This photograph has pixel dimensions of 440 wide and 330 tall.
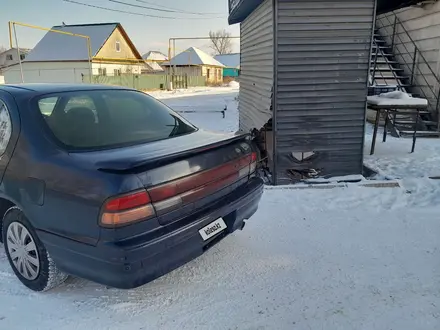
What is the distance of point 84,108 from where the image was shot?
3.04 metres

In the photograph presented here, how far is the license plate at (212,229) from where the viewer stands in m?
2.58

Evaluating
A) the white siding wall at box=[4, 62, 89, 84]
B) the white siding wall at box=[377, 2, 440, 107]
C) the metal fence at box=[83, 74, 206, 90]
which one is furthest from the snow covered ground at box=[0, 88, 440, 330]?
the white siding wall at box=[4, 62, 89, 84]

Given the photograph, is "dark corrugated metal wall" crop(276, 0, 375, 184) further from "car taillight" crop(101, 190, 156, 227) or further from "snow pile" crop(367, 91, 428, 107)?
"car taillight" crop(101, 190, 156, 227)

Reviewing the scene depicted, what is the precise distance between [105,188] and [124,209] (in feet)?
0.55

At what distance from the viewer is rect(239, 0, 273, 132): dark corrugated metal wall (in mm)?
5605

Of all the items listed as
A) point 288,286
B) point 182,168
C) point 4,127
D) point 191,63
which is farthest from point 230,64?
point 182,168

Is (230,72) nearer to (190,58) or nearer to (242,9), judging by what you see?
(190,58)

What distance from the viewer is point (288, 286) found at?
2.79 metres

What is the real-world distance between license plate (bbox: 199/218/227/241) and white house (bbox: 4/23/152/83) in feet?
101

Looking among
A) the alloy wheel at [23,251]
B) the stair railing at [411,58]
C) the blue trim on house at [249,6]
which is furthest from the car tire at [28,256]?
the stair railing at [411,58]

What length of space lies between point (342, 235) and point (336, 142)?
83.2 inches

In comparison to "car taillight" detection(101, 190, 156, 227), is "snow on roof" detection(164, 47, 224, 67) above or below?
above

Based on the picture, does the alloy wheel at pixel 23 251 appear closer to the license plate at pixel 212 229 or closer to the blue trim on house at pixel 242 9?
the license plate at pixel 212 229

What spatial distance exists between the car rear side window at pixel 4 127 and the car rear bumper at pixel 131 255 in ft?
2.60
